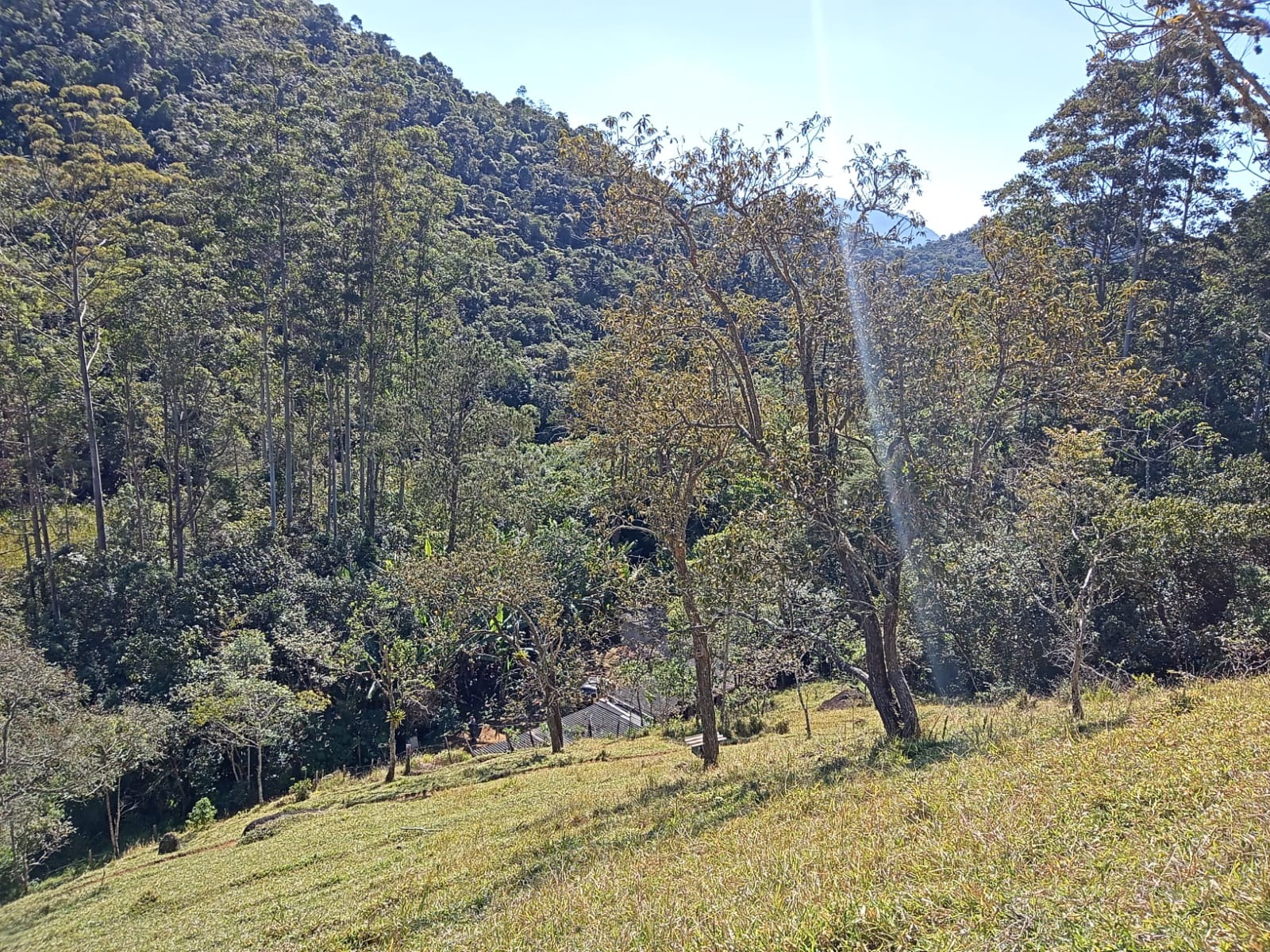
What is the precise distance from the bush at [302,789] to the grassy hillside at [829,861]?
6.87 m

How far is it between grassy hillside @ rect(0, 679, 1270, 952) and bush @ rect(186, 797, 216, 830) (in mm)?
7486

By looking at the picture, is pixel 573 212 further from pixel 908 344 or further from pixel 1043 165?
pixel 1043 165

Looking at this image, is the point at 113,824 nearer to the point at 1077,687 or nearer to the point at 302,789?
the point at 302,789

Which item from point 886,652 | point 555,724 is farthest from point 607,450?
point 555,724

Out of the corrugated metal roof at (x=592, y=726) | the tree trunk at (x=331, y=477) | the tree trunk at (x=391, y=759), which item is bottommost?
the corrugated metal roof at (x=592, y=726)

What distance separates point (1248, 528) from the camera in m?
16.2

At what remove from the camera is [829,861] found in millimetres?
4910

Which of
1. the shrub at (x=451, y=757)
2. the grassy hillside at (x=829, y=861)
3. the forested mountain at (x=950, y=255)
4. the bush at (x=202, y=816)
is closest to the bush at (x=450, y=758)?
the shrub at (x=451, y=757)

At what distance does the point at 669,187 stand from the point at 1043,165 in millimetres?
29766

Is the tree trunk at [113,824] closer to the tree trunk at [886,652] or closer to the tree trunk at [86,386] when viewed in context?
the tree trunk at [86,386]

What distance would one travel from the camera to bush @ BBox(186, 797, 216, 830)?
2059 centimetres

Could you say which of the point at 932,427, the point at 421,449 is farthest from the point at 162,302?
the point at 932,427

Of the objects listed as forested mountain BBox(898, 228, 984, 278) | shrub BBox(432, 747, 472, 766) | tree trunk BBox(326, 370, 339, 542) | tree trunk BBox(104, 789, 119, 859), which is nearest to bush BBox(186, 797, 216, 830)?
tree trunk BBox(104, 789, 119, 859)

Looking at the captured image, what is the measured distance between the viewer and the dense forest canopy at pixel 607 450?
10523 millimetres
